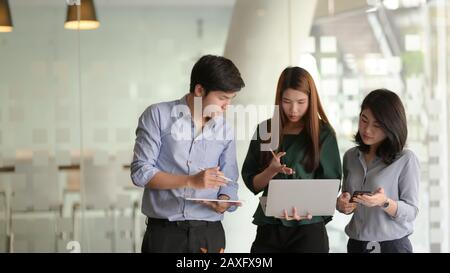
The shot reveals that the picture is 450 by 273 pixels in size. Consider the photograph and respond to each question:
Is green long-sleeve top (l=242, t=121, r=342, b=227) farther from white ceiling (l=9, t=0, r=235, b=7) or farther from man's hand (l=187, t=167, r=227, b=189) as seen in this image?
white ceiling (l=9, t=0, r=235, b=7)

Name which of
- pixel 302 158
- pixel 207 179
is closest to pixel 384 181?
pixel 302 158

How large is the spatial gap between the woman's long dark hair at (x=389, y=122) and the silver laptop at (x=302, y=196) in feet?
1.04

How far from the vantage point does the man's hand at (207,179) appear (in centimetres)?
374

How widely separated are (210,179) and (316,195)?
52 cm

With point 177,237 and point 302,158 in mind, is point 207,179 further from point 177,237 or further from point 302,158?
point 302,158

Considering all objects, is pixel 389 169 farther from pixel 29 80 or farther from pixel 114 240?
pixel 29 80

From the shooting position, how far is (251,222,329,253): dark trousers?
3.88 metres

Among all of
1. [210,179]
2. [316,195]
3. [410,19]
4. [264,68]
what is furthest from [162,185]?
[410,19]

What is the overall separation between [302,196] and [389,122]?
555 millimetres

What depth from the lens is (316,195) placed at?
3869 mm

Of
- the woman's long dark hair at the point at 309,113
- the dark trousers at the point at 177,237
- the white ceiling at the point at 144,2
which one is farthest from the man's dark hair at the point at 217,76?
the white ceiling at the point at 144,2

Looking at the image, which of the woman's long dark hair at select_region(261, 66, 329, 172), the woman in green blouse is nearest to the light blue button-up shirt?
the woman in green blouse

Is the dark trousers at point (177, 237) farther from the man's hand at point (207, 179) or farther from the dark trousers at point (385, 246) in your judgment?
the dark trousers at point (385, 246)

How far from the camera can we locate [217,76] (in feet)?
12.7
